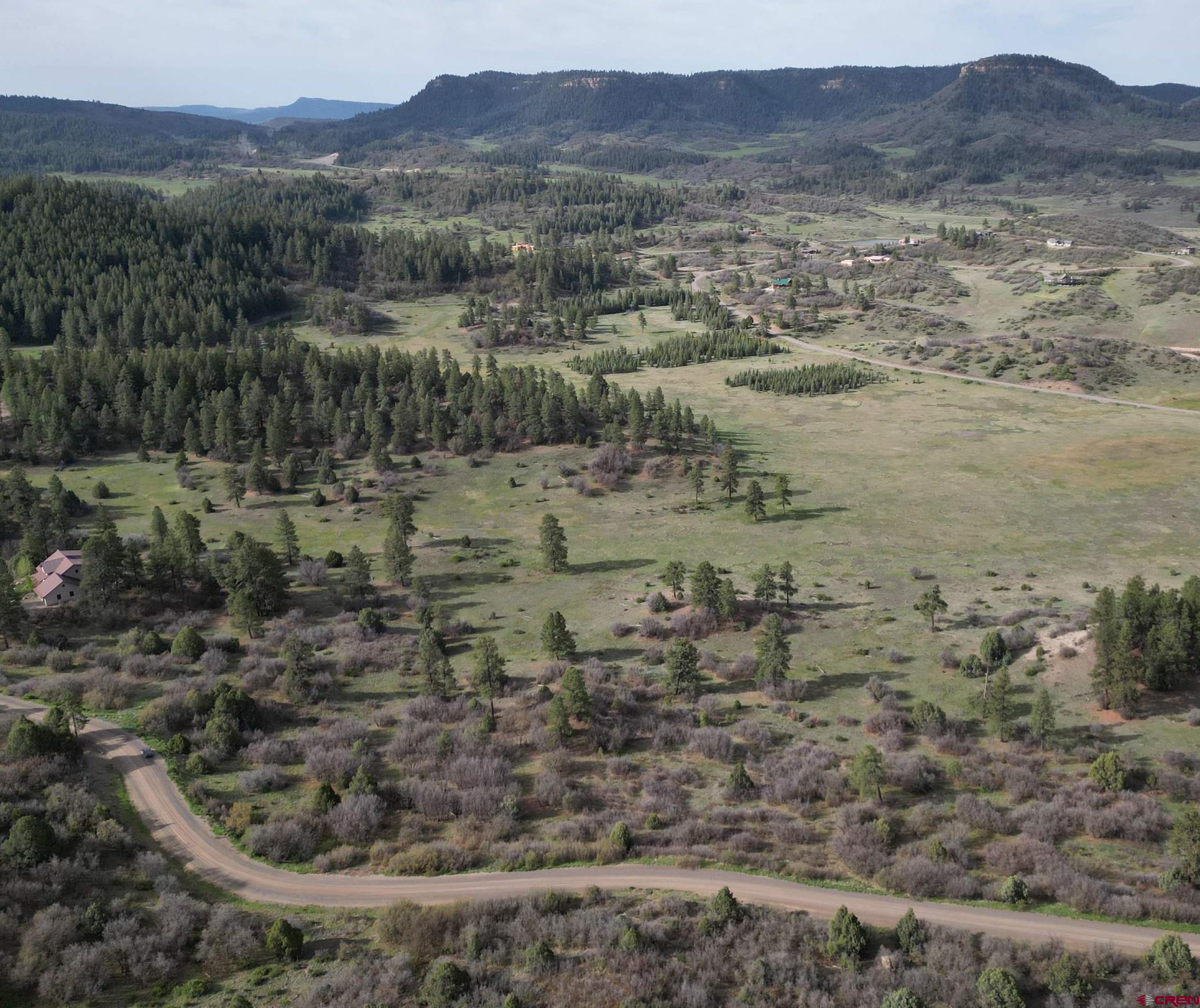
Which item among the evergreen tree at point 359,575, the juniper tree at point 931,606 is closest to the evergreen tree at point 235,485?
the evergreen tree at point 359,575

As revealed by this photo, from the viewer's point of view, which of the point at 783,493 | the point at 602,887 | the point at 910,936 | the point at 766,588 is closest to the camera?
the point at 910,936

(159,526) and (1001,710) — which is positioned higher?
(1001,710)

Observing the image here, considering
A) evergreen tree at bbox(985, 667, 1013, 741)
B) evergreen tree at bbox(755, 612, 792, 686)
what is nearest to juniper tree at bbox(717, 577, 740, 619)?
evergreen tree at bbox(755, 612, 792, 686)

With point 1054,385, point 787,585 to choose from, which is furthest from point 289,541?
point 1054,385

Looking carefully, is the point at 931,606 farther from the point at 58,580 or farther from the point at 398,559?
the point at 58,580

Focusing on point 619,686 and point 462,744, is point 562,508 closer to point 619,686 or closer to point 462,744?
point 619,686

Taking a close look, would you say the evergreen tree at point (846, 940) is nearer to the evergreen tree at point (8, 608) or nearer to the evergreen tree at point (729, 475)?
the evergreen tree at point (8, 608)

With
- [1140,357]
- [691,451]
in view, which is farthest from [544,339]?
[1140,357]

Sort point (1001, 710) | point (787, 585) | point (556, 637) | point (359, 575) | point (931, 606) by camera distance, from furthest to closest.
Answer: point (359, 575), point (787, 585), point (931, 606), point (556, 637), point (1001, 710)
